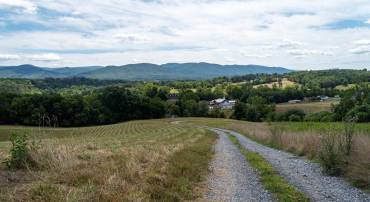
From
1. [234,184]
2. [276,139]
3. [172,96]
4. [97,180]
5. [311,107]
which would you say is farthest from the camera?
[172,96]

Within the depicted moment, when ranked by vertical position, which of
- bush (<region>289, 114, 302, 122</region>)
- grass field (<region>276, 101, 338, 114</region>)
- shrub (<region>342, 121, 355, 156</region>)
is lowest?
bush (<region>289, 114, 302, 122</region>)

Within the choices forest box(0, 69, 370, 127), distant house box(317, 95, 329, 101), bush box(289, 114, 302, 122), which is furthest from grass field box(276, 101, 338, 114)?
distant house box(317, 95, 329, 101)

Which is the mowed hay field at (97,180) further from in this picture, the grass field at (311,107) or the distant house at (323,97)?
the distant house at (323,97)

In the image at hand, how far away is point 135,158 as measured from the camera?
48.3ft

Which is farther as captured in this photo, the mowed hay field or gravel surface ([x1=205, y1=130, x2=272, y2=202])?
gravel surface ([x1=205, y1=130, x2=272, y2=202])

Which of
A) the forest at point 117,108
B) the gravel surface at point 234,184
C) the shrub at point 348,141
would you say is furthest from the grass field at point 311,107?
the gravel surface at point 234,184

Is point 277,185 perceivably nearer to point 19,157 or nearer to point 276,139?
point 19,157

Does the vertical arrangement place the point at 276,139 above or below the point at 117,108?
above

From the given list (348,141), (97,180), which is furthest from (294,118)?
(97,180)

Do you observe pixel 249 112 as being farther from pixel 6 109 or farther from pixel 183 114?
pixel 6 109

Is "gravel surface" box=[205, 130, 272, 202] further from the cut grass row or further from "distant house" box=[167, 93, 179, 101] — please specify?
"distant house" box=[167, 93, 179, 101]

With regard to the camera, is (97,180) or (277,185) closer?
(97,180)

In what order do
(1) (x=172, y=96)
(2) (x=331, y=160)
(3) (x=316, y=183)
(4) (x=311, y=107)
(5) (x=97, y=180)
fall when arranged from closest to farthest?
(5) (x=97, y=180) → (3) (x=316, y=183) → (2) (x=331, y=160) → (4) (x=311, y=107) → (1) (x=172, y=96)

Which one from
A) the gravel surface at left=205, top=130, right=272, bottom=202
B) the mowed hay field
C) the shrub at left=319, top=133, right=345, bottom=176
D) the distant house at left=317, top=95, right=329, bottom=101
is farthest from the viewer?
the distant house at left=317, top=95, right=329, bottom=101
